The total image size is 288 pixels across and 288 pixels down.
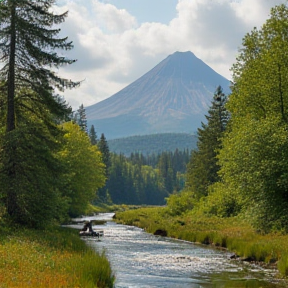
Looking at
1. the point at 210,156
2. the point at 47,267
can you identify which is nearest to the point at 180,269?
the point at 47,267

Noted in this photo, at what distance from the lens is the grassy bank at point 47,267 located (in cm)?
1187

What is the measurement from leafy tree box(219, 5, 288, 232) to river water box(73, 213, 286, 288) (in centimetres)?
491

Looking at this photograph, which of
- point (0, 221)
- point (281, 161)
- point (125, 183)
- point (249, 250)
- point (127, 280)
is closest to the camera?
point (127, 280)

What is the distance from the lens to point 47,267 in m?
13.9

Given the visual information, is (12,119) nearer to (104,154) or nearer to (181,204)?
(181,204)

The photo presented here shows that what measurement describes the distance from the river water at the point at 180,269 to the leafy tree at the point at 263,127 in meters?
4.91

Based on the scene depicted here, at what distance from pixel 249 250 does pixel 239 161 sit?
8396 mm

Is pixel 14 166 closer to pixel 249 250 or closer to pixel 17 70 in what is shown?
pixel 17 70

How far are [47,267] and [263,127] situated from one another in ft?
61.7

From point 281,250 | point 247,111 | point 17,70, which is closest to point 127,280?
point 281,250

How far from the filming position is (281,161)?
2623cm

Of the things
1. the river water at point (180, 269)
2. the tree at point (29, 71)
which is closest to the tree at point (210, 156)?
the river water at point (180, 269)

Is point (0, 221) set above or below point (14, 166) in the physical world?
below

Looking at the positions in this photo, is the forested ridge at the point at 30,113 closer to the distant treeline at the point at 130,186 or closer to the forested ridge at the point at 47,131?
the forested ridge at the point at 47,131
